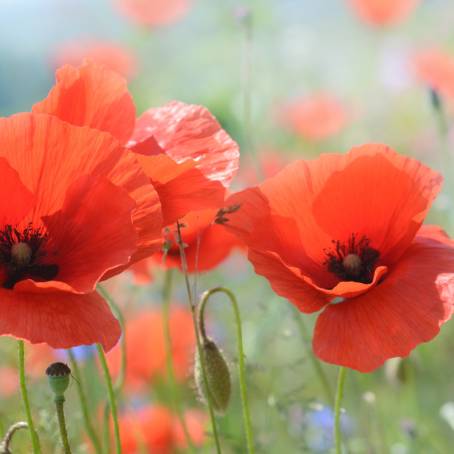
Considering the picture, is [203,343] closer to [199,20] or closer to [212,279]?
[212,279]

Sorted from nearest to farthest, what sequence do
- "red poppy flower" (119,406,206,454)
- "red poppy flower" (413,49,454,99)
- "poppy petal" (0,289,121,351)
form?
1. "poppy petal" (0,289,121,351)
2. "red poppy flower" (119,406,206,454)
3. "red poppy flower" (413,49,454,99)

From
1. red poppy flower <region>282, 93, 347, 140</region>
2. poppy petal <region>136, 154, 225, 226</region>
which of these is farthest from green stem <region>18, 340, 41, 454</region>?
red poppy flower <region>282, 93, 347, 140</region>

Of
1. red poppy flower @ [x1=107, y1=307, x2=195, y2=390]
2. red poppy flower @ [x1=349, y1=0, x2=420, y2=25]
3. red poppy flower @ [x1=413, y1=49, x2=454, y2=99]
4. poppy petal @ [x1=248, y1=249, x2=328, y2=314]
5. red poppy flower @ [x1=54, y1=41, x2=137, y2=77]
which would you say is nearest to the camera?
poppy petal @ [x1=248, y1=249, x2=328, y2=314]

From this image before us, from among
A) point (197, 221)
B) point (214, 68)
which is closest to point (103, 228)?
point (197, 221)

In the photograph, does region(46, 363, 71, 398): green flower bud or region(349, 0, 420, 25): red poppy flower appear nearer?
region(46, 363, 71, 398): green flower bud

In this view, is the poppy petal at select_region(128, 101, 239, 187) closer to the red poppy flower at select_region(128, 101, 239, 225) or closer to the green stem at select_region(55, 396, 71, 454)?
the red poppy flower at select_region(128, 101, 239, 225)

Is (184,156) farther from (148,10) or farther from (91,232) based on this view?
(148,10)

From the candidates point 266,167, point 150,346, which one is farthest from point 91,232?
point 266,167
